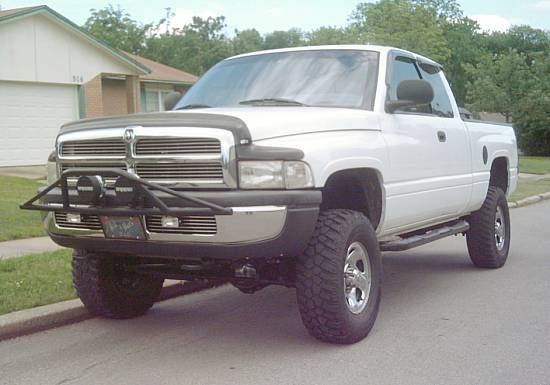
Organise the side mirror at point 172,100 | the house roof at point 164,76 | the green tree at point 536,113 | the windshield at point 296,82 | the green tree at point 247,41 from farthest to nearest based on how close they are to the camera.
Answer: the green tree at point 247,41 → the green tree at point 536,113 → the house roof at point 164,76 → the side mirror at point 172,100 → the windshield at point 296,82

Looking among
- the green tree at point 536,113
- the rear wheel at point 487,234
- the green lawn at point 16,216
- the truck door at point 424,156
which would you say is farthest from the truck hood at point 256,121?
the green tree at point 536,113

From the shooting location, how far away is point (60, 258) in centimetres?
786

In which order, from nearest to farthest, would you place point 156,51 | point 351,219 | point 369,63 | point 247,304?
point 351,219
point 369,63
point 247,304
point 156,51

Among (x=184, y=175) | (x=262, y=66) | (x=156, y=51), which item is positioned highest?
(x=156, y=51)

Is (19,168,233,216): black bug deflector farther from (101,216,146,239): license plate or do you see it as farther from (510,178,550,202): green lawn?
(510,178,550,202): green lawn

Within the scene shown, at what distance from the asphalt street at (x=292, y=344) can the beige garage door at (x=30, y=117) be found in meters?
14.4

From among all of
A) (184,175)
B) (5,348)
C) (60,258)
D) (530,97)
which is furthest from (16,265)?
(530,97)

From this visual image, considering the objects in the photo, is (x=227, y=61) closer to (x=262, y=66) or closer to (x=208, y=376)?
(x=262, y=66)

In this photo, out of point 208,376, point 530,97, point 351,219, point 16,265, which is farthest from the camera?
point 530,97

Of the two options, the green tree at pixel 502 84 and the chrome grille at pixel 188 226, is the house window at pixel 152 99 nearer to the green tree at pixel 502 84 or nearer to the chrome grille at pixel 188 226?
the green tree at pixel 502 84

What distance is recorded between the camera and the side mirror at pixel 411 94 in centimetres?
584

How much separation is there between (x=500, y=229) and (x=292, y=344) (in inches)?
158

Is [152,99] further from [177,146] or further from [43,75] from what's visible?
[177,146]

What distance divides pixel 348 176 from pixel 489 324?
1616mm
